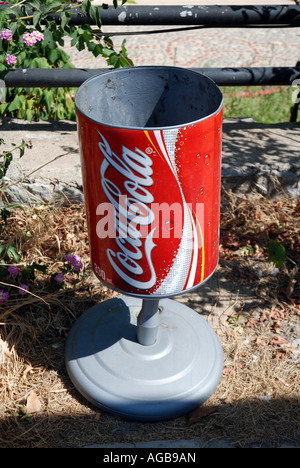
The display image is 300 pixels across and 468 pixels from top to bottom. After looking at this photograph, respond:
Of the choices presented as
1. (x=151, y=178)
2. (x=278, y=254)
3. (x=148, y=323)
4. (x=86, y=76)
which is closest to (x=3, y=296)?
(x=148, y=323)

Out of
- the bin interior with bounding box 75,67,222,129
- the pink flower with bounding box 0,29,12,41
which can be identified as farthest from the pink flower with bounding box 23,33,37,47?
the bin interior with bounding box 75,67,222,129

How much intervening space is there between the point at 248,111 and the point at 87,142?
4.43m

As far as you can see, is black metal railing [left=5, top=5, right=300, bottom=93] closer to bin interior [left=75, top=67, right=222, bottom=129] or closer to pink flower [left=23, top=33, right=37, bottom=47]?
pink flower [left=23, top=33, right=37, bottom=47]

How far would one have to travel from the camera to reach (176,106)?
9.12 feet

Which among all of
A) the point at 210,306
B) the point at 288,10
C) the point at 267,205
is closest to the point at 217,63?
the point at 288,10

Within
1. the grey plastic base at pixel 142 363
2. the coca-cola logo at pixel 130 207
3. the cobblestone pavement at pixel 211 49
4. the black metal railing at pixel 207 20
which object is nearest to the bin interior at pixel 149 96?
the coca-cola logo at pixel 130 207

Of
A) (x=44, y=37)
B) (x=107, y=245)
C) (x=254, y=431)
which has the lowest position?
(x=254, y=431)

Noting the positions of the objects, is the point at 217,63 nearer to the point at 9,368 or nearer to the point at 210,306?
the point at 210,306

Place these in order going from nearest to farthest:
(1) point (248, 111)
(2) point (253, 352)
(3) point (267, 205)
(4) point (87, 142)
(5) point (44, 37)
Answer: (4) point (87, 142)
(2) point (253, 352)
(5) point (44, 37)
(3) point (267, 205)
(1) point (248, 111)

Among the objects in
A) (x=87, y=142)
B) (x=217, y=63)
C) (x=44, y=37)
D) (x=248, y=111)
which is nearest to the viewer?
(x=87, y=142)

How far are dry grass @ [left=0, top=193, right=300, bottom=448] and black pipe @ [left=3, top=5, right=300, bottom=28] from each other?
4.90 feet

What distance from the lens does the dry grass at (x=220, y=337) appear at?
284 cm

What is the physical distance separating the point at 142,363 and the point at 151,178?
1229mm

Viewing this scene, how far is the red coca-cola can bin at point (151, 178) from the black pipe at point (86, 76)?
1.46 meters
